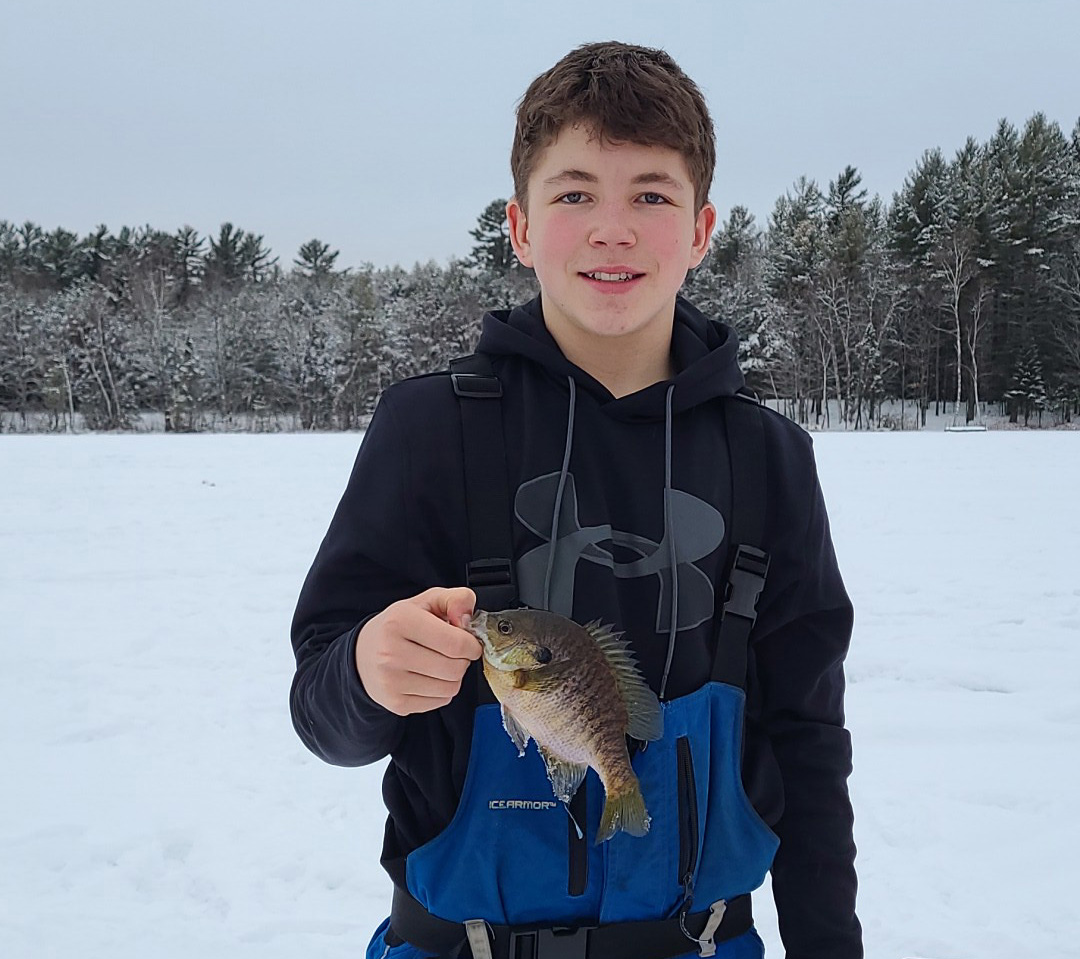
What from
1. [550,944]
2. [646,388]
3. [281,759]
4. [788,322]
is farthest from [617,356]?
[788,322]

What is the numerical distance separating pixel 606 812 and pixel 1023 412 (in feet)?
143

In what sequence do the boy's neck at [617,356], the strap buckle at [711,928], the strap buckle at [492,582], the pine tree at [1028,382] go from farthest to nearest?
1. the pine tree at [1028,382]
2. the boy's neck at [617,356]
3. the strap buckle at [711,928]
4. the strap buckle at [492,582]

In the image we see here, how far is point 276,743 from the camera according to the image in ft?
13.7

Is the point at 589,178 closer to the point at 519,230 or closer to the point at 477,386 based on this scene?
the point at 519,230

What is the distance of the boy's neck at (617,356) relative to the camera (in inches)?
67.6

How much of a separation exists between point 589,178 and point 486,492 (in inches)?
23.1

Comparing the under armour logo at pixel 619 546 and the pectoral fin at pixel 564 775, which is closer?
the pectoral fin at pixel 564 775

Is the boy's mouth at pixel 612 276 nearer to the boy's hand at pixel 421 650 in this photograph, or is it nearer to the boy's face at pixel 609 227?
the boy's face at pixel 609 227

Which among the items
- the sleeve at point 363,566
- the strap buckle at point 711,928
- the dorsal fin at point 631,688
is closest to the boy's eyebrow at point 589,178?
the sleeve at point 363,566

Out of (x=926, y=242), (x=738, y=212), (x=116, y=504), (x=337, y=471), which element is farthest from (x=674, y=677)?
(x=738, y=212)

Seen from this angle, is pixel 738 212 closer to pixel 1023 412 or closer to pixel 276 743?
pixel 1023 412

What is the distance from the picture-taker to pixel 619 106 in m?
1.56

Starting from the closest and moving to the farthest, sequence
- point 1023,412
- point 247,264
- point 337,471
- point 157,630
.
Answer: point 157,630
point 337,471
point 1023,412
point 247,264

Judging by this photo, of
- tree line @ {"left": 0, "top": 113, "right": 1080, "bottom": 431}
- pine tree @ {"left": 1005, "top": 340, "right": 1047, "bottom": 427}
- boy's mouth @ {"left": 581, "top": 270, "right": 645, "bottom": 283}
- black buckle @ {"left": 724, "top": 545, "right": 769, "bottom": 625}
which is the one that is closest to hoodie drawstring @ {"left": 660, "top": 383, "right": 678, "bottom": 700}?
black buckle @ {"left": 724, "top": 545, "right": 769, "bottom": 625}
